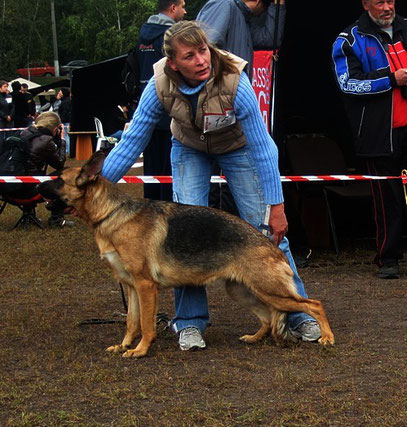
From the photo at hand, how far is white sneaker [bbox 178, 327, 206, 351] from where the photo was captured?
5254mm

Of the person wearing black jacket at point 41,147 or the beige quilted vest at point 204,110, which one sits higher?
the beige quilted vest at point 204,110

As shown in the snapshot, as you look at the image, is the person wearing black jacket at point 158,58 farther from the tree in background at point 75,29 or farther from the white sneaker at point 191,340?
the tree in background at point 75,29

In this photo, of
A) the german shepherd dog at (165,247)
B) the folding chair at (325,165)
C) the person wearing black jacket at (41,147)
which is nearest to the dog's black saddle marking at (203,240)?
the german shepherd dog at (165,247)

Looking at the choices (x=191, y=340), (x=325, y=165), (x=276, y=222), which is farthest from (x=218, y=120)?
(x=325, y=165)

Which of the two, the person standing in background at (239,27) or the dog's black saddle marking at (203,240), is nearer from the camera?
the dog's black saddle marking at (203,240)

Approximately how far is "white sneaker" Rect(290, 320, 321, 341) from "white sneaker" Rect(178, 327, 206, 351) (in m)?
0.56

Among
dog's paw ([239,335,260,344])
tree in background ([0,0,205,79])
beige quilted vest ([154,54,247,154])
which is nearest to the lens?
beige quilted vest ([154,54,247,154])

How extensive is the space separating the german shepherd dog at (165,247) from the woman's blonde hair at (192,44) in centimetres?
68

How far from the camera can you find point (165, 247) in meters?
5.04

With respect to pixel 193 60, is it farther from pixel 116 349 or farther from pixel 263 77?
pixel 263 77

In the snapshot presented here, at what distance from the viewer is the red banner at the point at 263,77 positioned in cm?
785

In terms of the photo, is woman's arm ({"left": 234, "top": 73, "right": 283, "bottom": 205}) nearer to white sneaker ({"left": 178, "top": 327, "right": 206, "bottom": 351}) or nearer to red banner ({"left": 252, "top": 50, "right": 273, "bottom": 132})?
white sneaker ({"left": 178, "top": 327, "right": 206, "bottom": 351})

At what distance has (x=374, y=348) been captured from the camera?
5141 mm

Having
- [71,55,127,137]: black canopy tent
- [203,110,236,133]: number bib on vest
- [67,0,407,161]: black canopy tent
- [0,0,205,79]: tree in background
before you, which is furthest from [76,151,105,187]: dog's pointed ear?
[0,0,205,79]: tree in background
